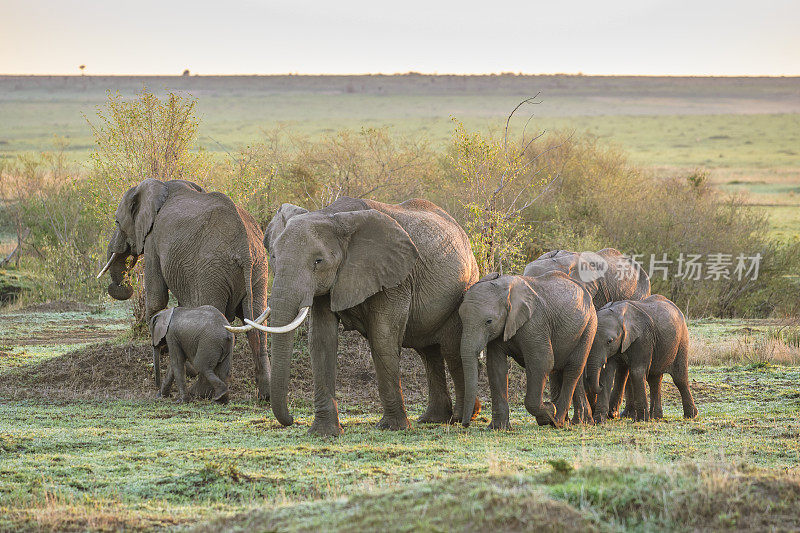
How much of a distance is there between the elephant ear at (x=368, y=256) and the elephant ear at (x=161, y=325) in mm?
3629

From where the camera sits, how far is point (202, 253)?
45.6 ft

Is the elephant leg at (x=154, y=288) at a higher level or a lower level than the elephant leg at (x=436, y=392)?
higher

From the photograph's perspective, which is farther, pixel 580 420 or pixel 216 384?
pixel 216 384

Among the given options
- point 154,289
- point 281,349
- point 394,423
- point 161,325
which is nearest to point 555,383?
point 394,423

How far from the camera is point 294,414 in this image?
42.7 ft

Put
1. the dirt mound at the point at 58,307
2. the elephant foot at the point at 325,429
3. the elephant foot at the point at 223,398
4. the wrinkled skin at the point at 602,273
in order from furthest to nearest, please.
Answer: the dirt mound at the point at 58,307 < the wrinkled skin at the point at 602,273 < the elephant foot at the point at 223,398 < the elephant foot at the point at 325,429

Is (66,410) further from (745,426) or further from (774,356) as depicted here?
(774,356)

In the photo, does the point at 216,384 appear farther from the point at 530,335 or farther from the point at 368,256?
the point at 530,335

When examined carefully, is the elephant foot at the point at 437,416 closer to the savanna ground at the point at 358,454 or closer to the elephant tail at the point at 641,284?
the savanna ground at the point at 358,454

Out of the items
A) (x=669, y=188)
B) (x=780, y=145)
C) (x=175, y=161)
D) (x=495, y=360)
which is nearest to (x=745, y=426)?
(x=495, y=360)

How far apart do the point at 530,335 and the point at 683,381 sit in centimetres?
306

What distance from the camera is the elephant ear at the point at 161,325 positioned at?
13477 millimetres

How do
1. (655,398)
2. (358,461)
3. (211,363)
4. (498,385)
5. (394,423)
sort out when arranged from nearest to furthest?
(358,461) → (394,423) → (498,385) → (211,363) → (655,398)

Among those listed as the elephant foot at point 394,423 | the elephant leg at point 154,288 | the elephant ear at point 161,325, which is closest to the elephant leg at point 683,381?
the elephant foot at point 394,423
